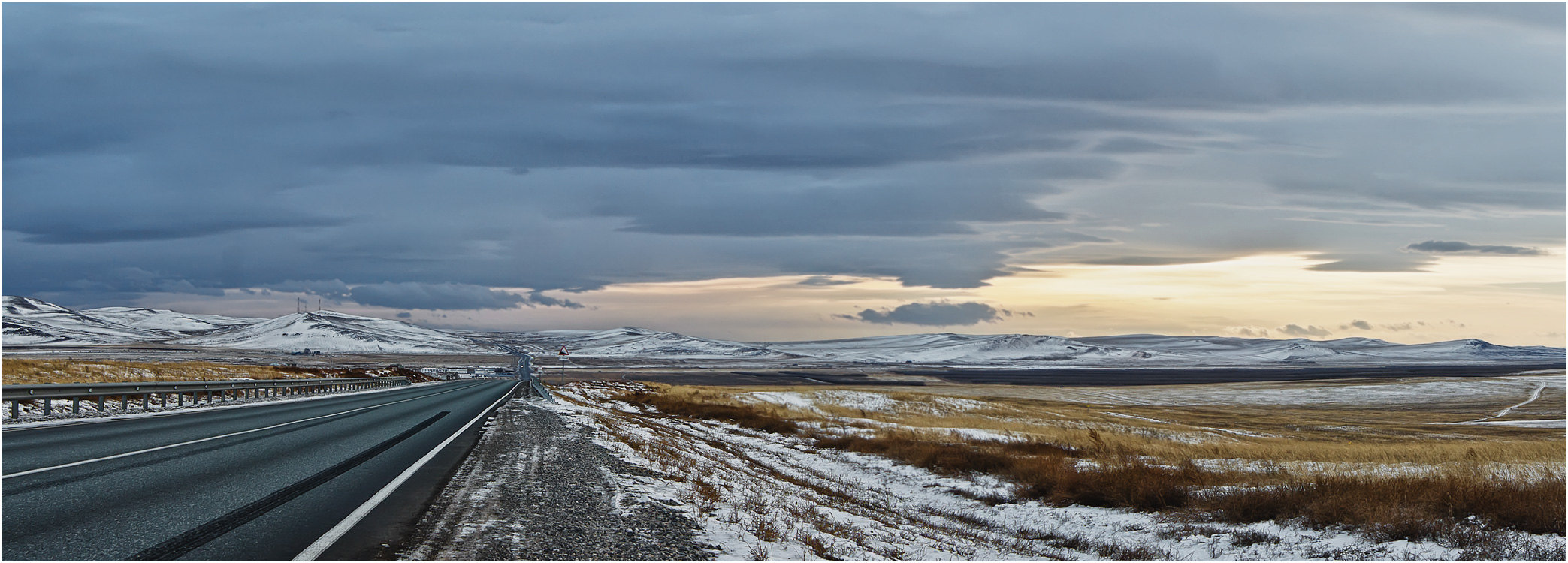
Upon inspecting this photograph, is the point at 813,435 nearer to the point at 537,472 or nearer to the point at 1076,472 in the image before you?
the point at 1076,472

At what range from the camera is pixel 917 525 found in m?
14.6

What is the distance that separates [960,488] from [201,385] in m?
30.4

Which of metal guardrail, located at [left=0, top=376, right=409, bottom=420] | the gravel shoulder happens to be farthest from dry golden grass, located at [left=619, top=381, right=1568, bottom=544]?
metal guardrail, located at [left=0, top=376, right=409, bottom=420]

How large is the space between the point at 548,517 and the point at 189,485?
5.15 metres

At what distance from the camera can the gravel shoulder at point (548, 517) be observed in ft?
26.8

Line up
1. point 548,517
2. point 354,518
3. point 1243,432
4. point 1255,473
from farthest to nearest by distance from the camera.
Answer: point 1243,432
point 1255,473
point 548,517
point 354,518

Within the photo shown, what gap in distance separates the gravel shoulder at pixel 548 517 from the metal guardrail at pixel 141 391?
51.7 ft

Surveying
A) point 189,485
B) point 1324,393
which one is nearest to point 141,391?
point 189,485

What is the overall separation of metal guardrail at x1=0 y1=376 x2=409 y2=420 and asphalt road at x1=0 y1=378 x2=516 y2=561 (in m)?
2.68

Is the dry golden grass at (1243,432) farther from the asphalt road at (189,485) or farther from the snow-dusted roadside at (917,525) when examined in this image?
the asphalt road at (189,485)

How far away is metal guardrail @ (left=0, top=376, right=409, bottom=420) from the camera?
22875mm

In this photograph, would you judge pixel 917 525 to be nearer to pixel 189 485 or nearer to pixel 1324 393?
pixel 189 485

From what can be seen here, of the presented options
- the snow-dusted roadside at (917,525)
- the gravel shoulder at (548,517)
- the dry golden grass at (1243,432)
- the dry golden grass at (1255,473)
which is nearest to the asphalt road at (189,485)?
the gravel shoulder at (548,517)

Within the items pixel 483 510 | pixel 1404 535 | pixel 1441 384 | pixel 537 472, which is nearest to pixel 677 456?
pixel 537 472
